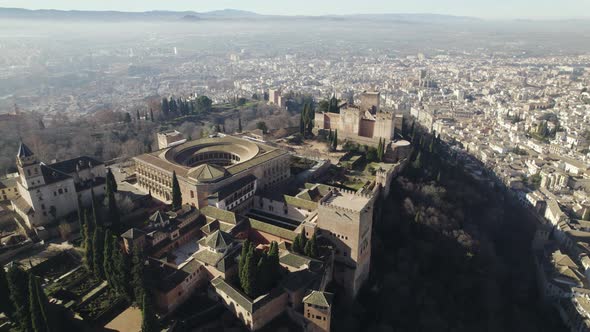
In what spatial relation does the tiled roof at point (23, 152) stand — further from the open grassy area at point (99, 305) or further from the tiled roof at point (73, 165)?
the open grassy area at point (99, 305)

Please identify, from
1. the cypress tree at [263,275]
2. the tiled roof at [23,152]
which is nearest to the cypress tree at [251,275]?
the cypress tree at [263,275]

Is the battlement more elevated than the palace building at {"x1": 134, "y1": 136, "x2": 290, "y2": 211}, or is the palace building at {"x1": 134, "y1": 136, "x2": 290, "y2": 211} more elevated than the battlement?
the battlement

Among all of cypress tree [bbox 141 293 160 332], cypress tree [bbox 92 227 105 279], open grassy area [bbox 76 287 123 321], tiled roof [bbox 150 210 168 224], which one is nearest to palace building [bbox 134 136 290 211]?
tiled roof [bbox 150 210 168 224]

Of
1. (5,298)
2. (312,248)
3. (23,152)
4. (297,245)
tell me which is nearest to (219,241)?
(297,245)

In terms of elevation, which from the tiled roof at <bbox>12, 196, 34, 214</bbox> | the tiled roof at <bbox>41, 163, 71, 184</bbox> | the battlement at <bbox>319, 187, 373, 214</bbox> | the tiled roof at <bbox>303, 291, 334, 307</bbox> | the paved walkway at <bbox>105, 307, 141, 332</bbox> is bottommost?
the paved walkway at <bbox>105, 307, 141, 332</bbox>

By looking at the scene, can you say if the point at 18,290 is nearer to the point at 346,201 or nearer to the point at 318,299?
the point at 318,299

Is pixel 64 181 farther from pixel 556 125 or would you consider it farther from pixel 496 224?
pixel 556 125

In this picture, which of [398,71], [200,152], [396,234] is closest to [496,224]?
[396,234]

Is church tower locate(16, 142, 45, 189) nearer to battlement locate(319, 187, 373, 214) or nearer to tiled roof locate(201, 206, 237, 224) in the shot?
tiled roof locate(201, 206, 237, 224)
